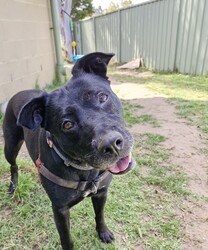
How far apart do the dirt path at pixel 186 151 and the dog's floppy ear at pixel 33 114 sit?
5.17 feet

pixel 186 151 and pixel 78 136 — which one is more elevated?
pixel 78 136

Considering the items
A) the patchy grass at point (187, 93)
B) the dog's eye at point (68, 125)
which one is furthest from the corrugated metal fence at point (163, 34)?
the dog's eye at point (68, 125)

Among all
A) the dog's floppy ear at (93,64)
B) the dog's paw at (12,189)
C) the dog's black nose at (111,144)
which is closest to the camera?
the dog's black nose at (111,144)

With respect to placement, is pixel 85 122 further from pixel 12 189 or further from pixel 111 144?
pixel 12 189

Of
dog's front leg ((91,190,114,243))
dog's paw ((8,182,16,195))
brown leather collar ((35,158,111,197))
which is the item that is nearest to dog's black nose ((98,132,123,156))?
brown leather collar ((35,158,111,197))

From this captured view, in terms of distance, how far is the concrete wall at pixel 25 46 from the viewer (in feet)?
16.3

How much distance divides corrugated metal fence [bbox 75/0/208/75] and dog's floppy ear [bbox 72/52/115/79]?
628cm

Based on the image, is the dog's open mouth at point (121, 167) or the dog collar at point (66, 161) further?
the dog collar at point (66, 161)

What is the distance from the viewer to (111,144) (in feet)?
4.26

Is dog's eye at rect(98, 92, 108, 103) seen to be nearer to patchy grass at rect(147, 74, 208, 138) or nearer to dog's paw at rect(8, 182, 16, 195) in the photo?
dog's paw at rect(8, 182, 16, 195)

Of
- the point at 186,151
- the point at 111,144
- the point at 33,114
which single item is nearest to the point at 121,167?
the point at 111,144

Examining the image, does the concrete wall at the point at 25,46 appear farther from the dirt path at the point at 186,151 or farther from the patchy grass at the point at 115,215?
the patchy grass at the point at 115,215

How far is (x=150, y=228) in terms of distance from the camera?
2.31m

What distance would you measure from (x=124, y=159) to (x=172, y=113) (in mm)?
3617
